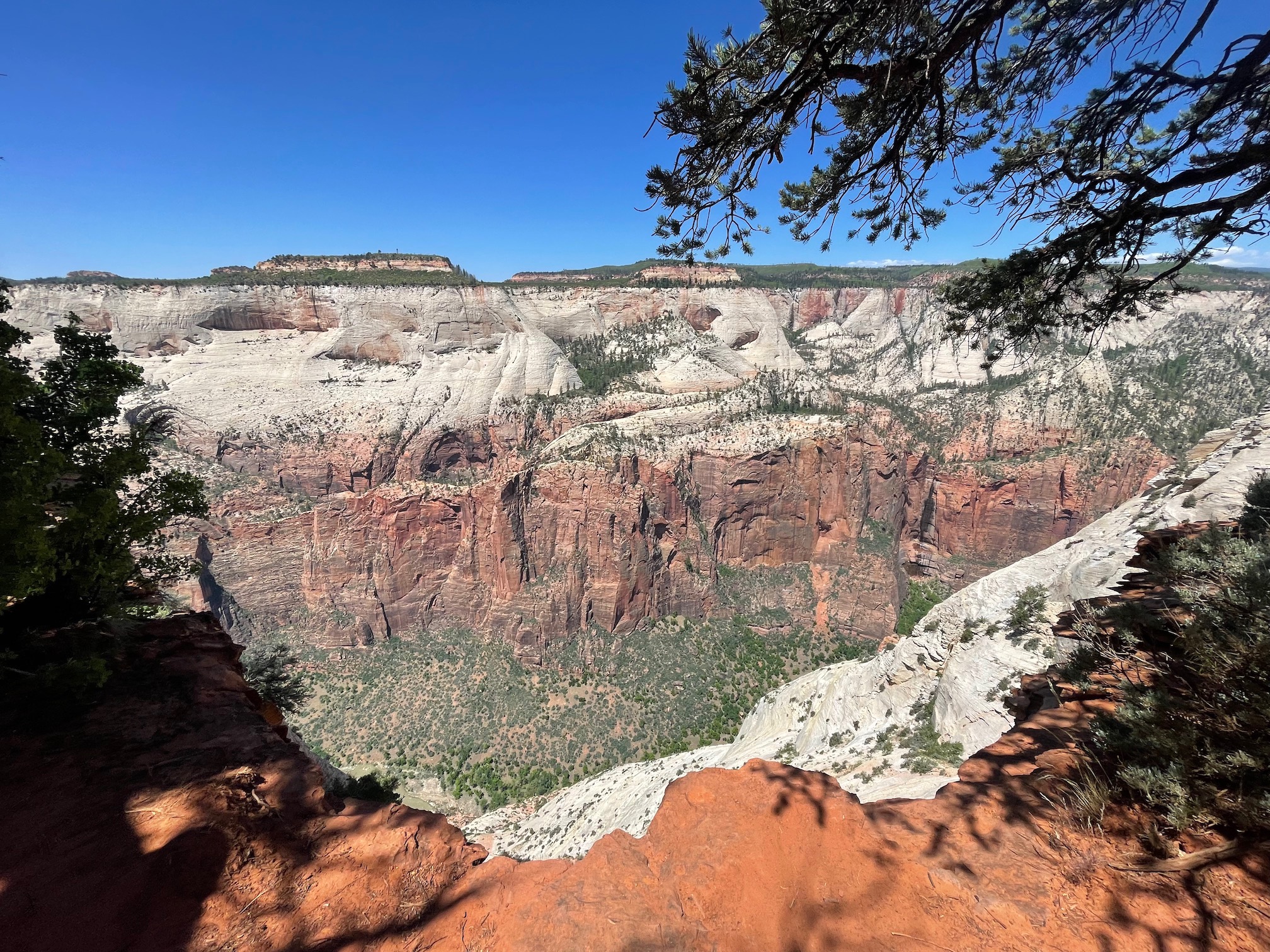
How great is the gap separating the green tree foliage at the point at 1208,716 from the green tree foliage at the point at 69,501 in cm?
1061

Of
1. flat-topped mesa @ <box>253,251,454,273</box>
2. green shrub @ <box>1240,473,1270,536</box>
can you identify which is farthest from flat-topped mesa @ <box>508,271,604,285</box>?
green shrub @ <box>1240,473,1270,536</box>

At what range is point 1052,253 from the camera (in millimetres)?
8430

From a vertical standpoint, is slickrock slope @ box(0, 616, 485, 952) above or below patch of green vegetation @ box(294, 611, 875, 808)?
above

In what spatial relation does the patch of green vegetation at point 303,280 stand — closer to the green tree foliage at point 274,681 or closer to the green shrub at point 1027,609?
the green tree foliage at point 274,681

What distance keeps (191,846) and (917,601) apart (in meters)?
59.3

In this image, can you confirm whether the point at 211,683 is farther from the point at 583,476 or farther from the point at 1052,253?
the point at 583,476

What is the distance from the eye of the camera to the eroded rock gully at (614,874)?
10.3ft

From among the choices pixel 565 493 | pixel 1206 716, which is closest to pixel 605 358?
pixel 565 493

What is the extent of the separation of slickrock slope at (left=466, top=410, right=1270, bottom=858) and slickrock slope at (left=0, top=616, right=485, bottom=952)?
753 centimetres

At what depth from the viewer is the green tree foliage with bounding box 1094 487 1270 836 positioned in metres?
3.19

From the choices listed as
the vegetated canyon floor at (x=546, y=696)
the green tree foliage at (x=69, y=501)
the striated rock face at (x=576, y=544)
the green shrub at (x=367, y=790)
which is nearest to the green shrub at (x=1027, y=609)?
the green shrub at (x=367, y=790)

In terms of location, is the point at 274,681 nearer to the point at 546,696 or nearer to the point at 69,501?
the point at 69,501

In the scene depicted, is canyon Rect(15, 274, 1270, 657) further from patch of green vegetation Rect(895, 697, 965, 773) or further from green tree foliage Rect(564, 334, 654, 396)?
patch of green vegetation Rect(895, 697, 965, 773)

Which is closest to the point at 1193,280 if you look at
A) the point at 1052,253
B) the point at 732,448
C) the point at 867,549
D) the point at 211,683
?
the point at 867,549
